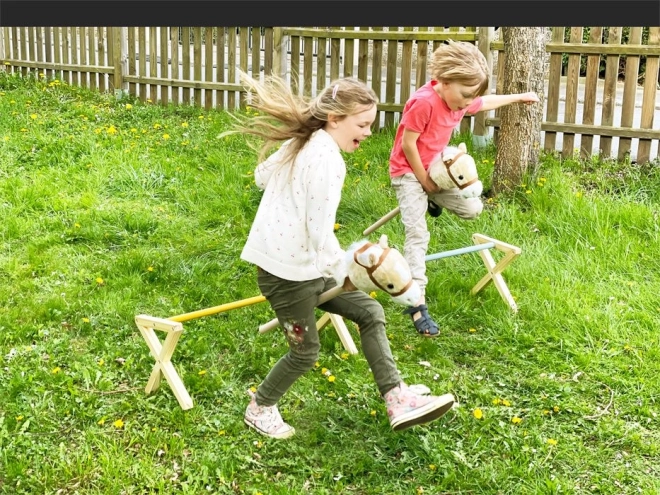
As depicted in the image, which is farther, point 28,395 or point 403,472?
point 28,395

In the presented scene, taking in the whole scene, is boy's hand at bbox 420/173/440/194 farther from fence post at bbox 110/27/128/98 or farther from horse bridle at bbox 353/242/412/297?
fence post at bbox 110/27/128/98

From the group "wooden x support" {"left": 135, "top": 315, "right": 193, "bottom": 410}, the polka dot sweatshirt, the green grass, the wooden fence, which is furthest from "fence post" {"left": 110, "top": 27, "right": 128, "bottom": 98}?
the polka dot sweatshirt

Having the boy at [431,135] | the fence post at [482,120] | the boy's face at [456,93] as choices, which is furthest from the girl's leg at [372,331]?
the fence post at [482,120]

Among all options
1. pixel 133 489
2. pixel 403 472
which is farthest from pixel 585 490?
pixel 133 489

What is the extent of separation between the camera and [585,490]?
113 inches

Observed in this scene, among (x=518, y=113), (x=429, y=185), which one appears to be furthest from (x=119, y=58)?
(x=429, y=185)

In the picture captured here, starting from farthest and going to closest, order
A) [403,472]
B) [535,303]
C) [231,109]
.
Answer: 1. [231,109]
2. [535,303]
3. [403,472]

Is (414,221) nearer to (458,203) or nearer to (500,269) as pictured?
(458,203)

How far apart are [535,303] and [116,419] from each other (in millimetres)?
2419

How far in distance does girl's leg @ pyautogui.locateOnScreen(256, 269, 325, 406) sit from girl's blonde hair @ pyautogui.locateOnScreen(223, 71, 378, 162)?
1.69 ft

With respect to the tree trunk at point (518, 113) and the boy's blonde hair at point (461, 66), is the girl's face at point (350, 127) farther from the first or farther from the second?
the tree trunk at point (518, 113)

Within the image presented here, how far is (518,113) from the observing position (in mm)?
5582

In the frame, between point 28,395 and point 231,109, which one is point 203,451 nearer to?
point 28,395

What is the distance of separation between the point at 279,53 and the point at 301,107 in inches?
220
